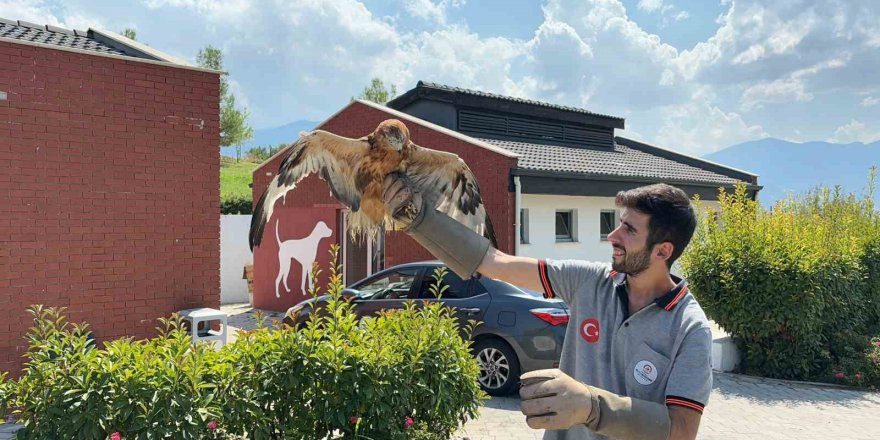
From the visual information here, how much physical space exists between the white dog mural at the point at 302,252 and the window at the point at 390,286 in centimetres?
673

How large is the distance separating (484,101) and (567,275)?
12.3 meters

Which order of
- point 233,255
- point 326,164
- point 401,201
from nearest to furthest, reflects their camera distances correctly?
point 401,201 < point 326,164 < point 233,255

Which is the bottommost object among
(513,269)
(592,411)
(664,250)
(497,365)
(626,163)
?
(497,365)

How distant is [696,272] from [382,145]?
22.6 ft

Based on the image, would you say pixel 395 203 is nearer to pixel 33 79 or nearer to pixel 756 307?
pixel 33 79

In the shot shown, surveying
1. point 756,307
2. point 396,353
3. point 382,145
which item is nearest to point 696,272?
point 756,307

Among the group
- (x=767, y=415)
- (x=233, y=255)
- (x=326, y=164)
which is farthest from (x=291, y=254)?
(x=326, y=164)

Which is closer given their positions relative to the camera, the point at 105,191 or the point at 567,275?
the point at 567,275

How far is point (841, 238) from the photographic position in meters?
8.52

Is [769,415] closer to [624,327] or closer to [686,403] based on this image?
[624,327]

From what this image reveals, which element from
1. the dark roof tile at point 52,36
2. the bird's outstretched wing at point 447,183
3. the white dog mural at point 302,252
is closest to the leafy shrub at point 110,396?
the bird's outstretched wing at point 447,183

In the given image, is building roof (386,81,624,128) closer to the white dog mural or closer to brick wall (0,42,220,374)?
the white dog mural

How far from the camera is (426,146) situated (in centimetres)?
1190

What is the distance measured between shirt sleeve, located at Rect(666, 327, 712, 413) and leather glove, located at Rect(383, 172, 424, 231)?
120 cm
